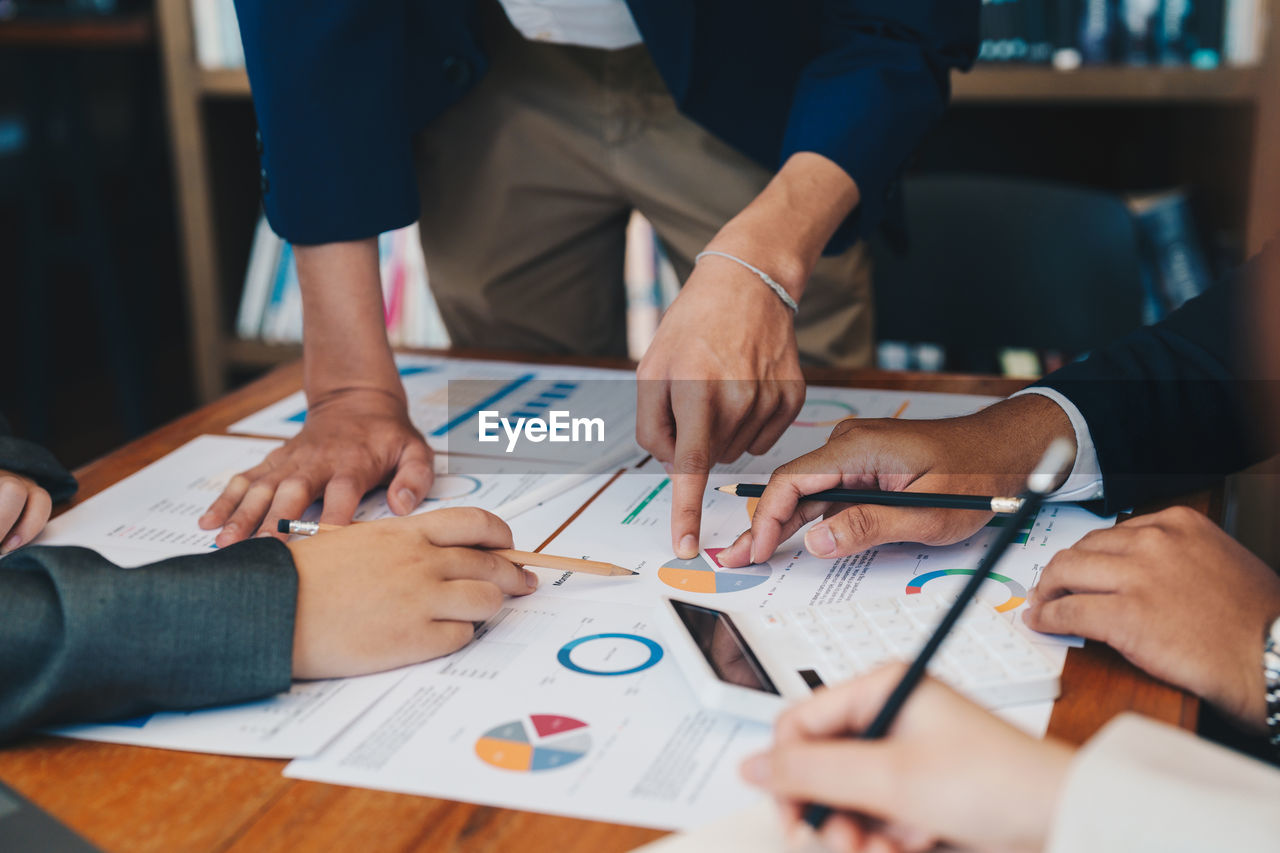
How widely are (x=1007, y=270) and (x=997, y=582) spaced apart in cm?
98

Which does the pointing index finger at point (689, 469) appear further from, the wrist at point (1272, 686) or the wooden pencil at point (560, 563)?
the wrist at point (1272, 686)

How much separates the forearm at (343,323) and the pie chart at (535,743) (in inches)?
20.3

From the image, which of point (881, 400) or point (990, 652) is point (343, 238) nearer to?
point (881, 400)

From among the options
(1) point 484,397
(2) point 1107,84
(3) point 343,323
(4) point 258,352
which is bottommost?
(4) point 258,352

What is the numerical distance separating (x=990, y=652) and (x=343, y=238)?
0.71 metres

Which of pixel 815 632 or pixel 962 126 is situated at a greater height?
pixel 962 126

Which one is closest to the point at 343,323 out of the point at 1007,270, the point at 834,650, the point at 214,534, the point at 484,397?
the point at 484,397

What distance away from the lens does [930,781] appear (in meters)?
0.42

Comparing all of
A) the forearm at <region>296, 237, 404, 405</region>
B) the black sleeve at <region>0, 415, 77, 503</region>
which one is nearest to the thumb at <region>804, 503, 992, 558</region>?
the forearm at <region>296, 237, 404, 405</region>

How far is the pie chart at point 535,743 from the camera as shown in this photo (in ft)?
1.71

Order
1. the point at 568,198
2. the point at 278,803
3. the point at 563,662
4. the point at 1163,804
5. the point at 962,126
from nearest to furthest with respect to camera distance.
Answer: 1. the point at 1163,804
2. the point at 278,803
3. the point at 563,662
4. the point at 568,198
5. the point at 962,126

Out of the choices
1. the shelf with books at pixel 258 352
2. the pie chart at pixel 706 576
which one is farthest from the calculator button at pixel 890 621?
the shelf with books at pixel 258 352

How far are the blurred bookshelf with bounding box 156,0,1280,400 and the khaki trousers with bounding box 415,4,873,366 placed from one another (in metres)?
0.70

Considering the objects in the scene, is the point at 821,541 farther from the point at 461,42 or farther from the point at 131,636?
the point at 461,42
